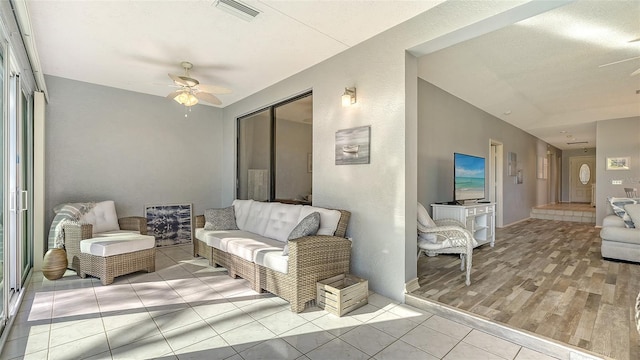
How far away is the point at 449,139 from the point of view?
5.15m

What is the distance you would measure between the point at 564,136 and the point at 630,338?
907 centimetres

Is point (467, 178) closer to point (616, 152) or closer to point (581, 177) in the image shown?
point (616, 152)

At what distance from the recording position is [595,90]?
522 cm

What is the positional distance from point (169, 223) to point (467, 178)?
216 inches

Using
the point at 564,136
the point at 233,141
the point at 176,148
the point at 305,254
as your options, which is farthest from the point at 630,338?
the point at 564,136

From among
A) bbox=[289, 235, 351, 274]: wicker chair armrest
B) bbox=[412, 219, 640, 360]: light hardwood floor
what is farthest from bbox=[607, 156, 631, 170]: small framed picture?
bbox=[289, 235, 351, 274]: wicker chair armrest

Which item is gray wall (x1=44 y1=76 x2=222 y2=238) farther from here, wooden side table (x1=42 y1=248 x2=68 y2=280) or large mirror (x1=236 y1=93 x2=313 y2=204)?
wooden side table (x1=42 y1=248 x2=68 y2=280)

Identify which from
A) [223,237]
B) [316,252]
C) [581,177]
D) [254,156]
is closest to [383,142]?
[316,252]

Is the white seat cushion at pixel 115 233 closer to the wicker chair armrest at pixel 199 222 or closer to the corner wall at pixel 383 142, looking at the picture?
the wicker chair armrest at pixel 199 222

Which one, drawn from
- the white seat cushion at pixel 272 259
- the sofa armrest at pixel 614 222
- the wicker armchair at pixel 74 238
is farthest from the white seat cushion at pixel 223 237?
the sofa armrest at pixel 614 222

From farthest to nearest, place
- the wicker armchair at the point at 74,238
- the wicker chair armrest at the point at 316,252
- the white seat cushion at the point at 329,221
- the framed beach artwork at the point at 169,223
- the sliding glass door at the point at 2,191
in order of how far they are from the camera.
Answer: the framed beach artwork at the point at 169,223 < the wicker armchair at the point at 74,238 < the white seat cushion at the point at 329,221 < the wicker chair armrest at the point at 316,252 < the sliding glass door at the point at 2,191

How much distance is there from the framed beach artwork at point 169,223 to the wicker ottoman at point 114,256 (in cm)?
153

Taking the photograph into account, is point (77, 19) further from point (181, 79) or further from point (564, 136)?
point (564, 136)

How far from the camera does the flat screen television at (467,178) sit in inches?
185
